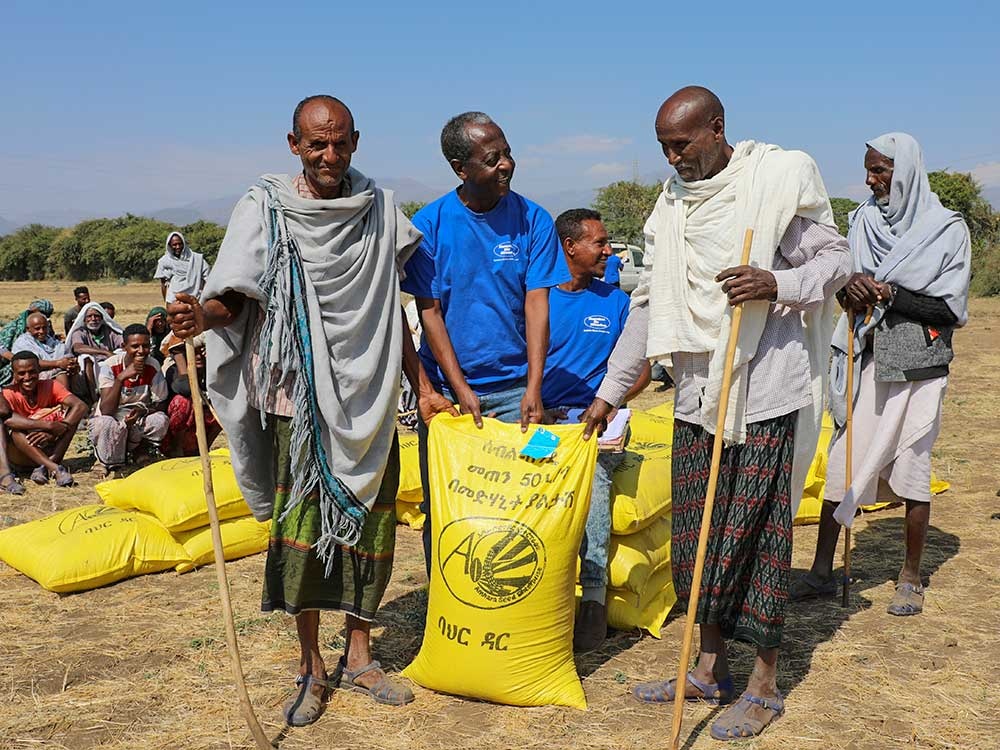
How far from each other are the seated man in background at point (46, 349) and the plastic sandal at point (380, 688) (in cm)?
513

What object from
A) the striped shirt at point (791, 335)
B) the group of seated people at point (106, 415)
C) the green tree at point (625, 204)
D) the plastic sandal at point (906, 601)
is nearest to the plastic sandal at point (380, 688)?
the striped shirt at point (791, 335)

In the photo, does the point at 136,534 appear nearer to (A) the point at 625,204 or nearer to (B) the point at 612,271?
(B) the point at 612,271

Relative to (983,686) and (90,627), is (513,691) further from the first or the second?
(90,627)

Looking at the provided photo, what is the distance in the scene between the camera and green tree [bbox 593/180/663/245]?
125 feet

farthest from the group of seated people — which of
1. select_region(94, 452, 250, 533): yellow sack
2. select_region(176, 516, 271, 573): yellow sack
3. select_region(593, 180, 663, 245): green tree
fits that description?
select_region(593, 180, 663, 245): green tree

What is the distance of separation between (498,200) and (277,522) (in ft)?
4.71

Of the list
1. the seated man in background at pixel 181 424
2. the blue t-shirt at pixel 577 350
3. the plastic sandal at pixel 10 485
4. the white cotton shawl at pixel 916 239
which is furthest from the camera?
the seated man in background at pixel 181 424

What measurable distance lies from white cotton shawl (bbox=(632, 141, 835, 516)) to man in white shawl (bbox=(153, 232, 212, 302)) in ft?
33.1

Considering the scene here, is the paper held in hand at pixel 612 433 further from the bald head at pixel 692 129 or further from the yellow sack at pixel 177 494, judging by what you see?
the yellow sack at pixel 177 494

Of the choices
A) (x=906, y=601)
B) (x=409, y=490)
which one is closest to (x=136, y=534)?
(x=409, y=490)

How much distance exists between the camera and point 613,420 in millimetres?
4035

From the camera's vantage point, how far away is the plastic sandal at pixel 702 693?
341 centimetres

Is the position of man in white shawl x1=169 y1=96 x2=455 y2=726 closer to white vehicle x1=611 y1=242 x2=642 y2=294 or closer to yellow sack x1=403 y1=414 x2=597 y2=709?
yellow sack x1=403 y1=414 x2=597 y2=709

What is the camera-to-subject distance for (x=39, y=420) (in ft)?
22.3
